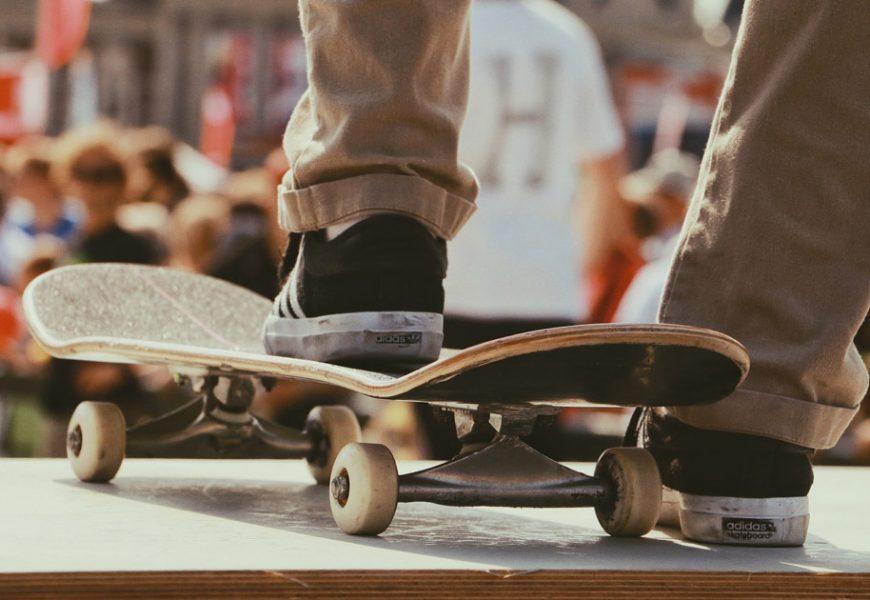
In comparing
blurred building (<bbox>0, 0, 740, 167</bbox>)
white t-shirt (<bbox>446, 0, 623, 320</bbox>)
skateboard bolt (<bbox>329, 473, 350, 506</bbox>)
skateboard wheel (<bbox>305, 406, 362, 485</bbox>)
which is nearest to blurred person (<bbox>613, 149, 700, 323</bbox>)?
white t-shirt (<bbox>446, 0, 623, 320</bbox>)

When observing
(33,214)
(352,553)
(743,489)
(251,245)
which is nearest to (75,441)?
(352,553)

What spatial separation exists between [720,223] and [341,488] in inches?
21.6

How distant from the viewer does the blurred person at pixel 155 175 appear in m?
6.40

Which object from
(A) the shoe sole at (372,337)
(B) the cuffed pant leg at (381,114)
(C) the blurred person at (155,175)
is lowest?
(A) the shoe sole at (372,337)

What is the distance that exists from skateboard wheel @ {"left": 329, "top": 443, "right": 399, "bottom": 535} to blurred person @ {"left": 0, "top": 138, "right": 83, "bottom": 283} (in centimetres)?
546

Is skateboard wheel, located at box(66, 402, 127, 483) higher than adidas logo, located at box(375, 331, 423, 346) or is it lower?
lower

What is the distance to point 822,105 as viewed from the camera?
5.39 feet

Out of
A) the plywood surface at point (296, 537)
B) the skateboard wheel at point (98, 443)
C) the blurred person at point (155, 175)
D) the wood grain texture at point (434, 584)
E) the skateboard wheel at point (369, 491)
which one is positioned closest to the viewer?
the wood grain texture at point (434, 584)

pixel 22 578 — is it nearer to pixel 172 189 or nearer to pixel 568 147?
pixel 568 147

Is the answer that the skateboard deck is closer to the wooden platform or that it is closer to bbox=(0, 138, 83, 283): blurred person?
the wooden platform

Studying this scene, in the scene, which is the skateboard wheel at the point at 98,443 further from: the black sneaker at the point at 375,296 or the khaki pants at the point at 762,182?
the khaki pants at the point at 762,182

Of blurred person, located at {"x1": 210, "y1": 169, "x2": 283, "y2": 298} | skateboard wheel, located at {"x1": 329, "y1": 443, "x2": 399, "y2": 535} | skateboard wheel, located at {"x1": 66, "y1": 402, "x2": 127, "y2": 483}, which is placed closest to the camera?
skateboard wheel, located at {"x1": 329, "y1": 443, "x2": 399, "y2": 535}

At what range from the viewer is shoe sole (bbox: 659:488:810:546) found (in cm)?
161

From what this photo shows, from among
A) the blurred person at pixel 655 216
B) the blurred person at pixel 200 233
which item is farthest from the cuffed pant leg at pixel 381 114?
the blurred person at pixel 200 233
